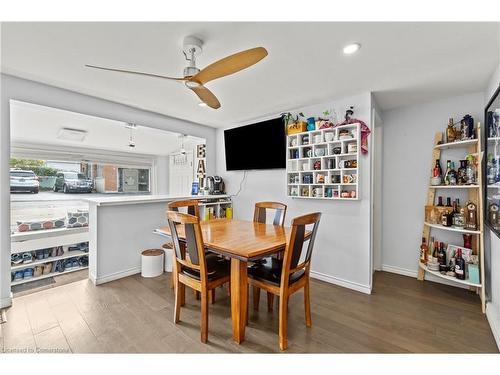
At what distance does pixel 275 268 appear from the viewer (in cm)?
194

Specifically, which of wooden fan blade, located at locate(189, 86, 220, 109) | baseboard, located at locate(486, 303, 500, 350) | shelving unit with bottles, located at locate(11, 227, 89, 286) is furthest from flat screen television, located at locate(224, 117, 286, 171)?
shelving unit with bottles, located at locate(11, 227, 89, 286)

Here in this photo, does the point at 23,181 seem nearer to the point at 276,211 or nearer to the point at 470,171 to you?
the point at 276,211

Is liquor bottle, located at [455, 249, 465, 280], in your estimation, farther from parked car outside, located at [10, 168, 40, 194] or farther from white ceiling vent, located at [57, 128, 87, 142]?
parked car outside, located at [10, 168, 40, 194]

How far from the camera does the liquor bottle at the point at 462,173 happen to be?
8.35 feet

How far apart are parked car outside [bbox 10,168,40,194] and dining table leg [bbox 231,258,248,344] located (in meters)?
3.81

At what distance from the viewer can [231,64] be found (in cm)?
144

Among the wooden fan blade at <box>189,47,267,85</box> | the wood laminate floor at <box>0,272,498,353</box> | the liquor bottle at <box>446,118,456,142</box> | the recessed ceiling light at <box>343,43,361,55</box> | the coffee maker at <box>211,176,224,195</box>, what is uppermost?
the recessed ceiling light at <box>343,43,361,55</box>

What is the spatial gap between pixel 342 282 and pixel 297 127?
2.06 metres

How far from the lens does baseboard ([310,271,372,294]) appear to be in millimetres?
2584

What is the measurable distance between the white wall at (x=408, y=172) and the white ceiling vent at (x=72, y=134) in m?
4.75

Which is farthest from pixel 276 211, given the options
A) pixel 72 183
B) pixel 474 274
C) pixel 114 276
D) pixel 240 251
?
pixel 72 183

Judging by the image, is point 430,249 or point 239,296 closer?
point 239,296
